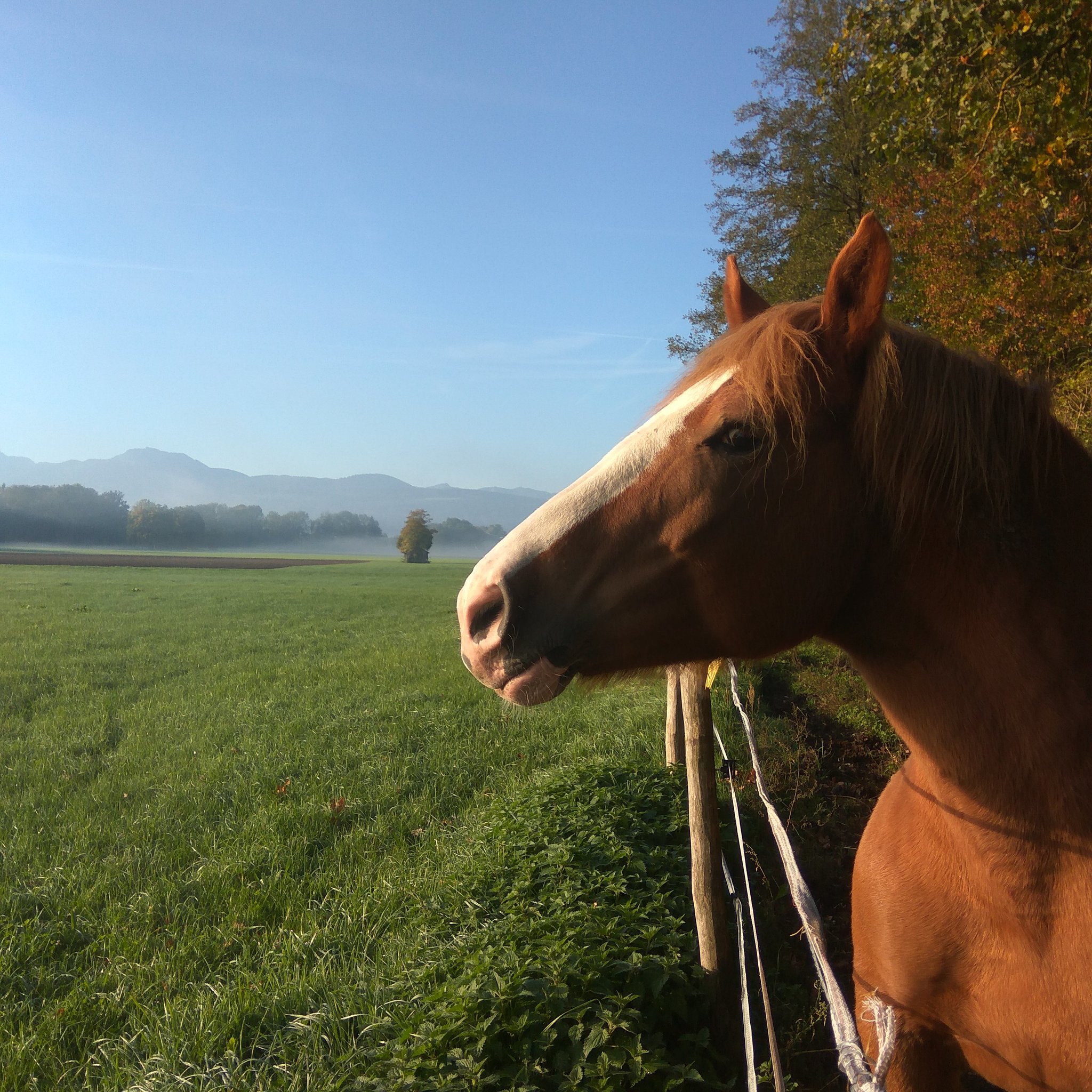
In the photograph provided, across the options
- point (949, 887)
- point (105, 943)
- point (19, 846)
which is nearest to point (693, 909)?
point (949, 887)

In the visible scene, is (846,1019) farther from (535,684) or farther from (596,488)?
(596,488)

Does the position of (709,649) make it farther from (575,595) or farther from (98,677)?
(98,677)

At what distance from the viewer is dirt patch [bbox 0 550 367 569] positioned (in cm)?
4750

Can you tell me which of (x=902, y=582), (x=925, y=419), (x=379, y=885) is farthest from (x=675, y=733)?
(x=925, y=419)

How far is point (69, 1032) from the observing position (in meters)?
3.06

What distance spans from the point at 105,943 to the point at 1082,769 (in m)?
4.47

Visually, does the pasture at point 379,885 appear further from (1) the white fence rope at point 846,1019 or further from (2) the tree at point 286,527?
(2) the tree at point 286,527

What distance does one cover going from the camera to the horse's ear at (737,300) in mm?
2037

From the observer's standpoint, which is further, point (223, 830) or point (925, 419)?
point (223, 830)

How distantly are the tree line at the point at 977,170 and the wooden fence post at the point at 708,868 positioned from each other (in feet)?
6.44

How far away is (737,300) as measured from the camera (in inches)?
81.0

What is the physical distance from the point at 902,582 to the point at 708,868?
80.1 inches

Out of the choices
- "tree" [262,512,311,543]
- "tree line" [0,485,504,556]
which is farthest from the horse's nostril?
"tree" [262,512,311,543]

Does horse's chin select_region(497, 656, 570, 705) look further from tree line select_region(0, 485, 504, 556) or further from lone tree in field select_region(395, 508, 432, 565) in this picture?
tree line select_region(0, 485, 504, 556)
